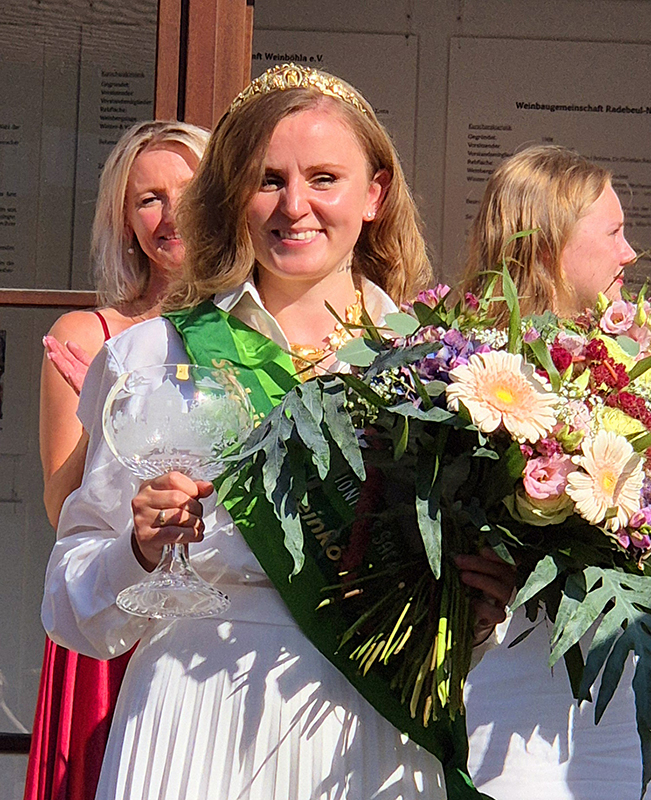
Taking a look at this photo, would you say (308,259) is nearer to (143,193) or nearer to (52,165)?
(143,193)

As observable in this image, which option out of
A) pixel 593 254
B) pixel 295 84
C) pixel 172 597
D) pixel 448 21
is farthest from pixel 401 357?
pixel 448 21

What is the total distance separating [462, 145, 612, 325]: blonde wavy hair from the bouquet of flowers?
715 mm

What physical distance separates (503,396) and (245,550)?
1.34 ft

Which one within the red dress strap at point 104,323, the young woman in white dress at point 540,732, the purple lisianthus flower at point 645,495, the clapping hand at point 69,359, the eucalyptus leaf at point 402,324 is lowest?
the young woman in white dress at point 540,732

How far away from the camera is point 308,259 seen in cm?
194

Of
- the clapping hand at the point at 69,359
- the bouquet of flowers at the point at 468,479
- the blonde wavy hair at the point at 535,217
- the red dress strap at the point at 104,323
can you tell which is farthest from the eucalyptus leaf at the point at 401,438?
the red dress strap at the point at 104,323

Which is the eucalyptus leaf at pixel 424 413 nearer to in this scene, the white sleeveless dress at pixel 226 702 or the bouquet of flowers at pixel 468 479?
the bouquet of flowers at pixel 468 479

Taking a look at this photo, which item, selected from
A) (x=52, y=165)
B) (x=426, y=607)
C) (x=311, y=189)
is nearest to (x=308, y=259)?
(x=311, y=189)

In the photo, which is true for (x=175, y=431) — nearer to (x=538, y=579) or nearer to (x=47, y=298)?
(x=538, y=579)

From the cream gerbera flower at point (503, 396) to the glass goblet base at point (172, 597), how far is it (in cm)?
35

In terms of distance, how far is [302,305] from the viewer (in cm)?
201

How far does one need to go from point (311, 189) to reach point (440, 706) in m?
0.68

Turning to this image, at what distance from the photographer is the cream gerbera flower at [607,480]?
1520mm

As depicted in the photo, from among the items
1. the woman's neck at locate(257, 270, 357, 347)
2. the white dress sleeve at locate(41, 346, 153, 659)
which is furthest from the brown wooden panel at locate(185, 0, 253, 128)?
the white dress sleeve at locate(41, 346, 153, 659)
